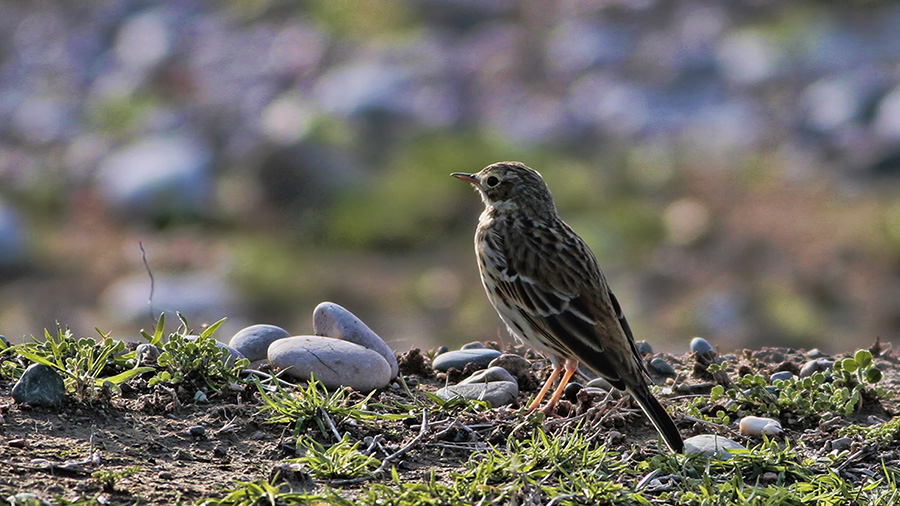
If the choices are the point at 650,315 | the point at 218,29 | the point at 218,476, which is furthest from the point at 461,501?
the point at 218,29

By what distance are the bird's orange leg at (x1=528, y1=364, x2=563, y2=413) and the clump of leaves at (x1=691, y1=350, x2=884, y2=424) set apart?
2.33 ft

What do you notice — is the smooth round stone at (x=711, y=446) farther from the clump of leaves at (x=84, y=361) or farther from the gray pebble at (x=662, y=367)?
the clump of leaves at (x=84, y=361)

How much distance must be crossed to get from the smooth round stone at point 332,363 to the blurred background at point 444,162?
585 centimetres

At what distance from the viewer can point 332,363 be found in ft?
19.5

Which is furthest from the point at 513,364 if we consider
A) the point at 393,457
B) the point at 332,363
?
the point at 393,457

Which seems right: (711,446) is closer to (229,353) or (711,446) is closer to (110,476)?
(229,353)

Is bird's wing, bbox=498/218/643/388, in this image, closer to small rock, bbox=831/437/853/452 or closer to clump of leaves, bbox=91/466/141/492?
small rock, bbox=831/437/853/452

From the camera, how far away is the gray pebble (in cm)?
681

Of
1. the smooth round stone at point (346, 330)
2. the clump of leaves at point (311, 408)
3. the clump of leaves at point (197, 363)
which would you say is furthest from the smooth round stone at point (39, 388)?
the smooth round stone at point (346, 330)

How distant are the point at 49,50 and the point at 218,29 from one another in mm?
3334

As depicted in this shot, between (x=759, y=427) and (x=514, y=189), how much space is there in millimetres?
2151

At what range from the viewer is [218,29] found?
77.0 feet

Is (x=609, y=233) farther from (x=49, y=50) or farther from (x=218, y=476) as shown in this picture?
(x=49, y=50)

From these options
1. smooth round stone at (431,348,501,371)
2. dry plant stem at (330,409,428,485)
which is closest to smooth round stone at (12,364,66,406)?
dry plant stem at (330,409,428,485)
